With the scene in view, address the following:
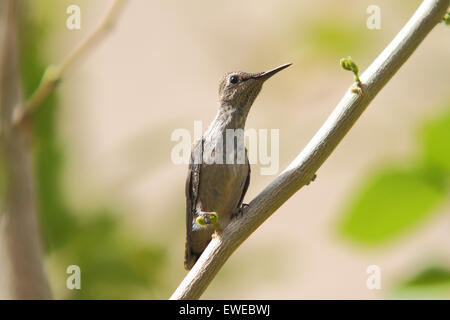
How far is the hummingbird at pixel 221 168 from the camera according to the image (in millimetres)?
3748

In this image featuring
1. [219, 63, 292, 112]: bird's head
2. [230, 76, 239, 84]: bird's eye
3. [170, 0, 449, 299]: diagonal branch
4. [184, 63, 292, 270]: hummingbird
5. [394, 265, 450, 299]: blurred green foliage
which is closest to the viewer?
[394, 265, 450, 299]: blurred green foliage

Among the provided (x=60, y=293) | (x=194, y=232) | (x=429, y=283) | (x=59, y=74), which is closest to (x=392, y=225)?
(x=429, y=283)

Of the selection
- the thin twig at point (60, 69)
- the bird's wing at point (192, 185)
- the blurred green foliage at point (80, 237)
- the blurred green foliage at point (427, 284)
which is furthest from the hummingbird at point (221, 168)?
the blurred green foliage at point (427, 284)

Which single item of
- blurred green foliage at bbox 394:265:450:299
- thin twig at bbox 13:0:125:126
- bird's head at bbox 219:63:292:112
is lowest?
blurred green foliage at bbox 394:265:450:299

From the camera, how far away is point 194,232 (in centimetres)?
396

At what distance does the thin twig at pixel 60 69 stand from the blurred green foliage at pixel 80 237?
1.00m

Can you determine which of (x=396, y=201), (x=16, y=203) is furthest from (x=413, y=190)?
(x=16, y=203)

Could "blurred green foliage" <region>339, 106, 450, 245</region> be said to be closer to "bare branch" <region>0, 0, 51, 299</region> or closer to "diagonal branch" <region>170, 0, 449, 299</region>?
"diagonal branch" <region>170, 0, 449, 299</region>

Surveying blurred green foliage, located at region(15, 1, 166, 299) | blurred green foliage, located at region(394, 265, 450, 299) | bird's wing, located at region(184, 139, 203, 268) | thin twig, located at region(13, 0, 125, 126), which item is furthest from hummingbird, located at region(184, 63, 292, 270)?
blurred green foliage, located at region(394, 265, 450, 299)

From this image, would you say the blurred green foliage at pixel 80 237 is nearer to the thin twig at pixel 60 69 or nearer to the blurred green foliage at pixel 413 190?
the thin twig at pixel 60 69

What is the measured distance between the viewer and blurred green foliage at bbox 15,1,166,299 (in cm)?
385

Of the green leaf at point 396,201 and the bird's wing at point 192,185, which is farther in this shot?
the bird's wing at point 192,185

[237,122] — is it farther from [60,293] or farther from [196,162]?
[60,293]

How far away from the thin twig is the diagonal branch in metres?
1.14
